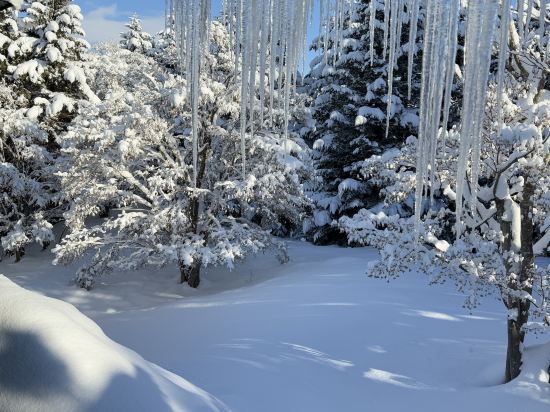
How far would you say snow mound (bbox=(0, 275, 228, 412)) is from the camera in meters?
2.12

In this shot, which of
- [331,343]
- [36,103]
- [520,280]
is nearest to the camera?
[520,280]

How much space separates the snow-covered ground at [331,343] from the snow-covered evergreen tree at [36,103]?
187 inches

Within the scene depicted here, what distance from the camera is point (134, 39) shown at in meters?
24.8

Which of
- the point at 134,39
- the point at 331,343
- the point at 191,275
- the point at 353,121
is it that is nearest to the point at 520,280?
the point at 331,343

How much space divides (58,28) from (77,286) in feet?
31.0

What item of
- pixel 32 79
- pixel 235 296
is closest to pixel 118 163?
pixel 235 296

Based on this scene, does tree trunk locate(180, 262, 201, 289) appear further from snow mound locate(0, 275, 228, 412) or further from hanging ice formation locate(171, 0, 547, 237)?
hanging ice formation locate(171, 0, 547, 237)

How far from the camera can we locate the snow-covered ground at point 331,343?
17.0ft

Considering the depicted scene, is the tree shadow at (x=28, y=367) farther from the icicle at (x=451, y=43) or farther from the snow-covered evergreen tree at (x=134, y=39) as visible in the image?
the snow-covered evergreen tree at (x=134, y=39)

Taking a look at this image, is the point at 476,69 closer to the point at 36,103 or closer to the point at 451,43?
the point at 451,43

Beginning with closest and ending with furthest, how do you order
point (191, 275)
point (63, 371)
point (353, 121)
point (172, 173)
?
point (63, 371), point (172, 173), point (191, 275), point (353, 121)

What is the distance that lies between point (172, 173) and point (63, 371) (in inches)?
347

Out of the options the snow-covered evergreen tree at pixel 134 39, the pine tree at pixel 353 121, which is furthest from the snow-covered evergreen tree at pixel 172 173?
the snow-covered evergreen tree at pixel 134 39

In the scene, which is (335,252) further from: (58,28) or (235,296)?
(58,28)
